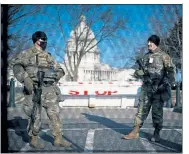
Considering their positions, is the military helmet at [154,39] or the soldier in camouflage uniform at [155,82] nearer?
the military helmet at [154,39]

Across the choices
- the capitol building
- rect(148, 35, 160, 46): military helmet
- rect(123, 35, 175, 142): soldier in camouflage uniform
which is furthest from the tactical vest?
rect(148, 35, 160, 46): military helmet

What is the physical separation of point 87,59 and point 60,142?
0.93m

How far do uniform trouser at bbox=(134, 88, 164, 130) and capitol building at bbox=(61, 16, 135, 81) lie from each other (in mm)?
407

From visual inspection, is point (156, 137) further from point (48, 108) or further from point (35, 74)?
point (35, 74)

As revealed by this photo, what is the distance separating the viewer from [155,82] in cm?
351

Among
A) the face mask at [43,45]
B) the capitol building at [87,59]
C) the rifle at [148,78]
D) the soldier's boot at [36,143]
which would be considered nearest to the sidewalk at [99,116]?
the rifle at [148,78]

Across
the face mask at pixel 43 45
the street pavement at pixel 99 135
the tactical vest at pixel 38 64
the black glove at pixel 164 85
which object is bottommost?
the street pavement at pixel 99 135

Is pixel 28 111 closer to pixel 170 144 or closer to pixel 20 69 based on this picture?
pixel 20 69

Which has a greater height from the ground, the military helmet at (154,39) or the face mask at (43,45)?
the military helmet at (154,39)

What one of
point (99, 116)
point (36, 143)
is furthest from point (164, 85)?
point (99, 116)

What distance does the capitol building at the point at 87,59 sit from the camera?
3.13 metres

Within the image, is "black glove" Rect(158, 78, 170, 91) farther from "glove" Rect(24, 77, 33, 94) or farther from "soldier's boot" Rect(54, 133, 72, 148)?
"glove" Rect(24, 77, 33, 94)

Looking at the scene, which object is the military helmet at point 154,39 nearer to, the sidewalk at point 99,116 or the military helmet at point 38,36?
the military helmet at point 38,36

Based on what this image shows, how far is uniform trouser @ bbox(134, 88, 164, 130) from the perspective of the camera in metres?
3.59
